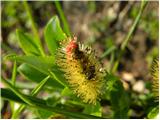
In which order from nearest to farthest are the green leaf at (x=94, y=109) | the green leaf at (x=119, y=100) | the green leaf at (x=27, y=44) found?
the green leaf at (x=94, y=109)
the green leaf at (x=119, y=100)
the green leaf at (x=27, y=44)

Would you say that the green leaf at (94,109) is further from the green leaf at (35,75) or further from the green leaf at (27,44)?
the green leaf at (27,44)

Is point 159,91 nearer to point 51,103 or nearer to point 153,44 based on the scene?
point 51,103

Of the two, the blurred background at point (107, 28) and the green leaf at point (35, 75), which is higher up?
the blurred background at point (107, 28)

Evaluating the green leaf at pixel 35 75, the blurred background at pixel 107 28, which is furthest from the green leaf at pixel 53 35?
the blurred background at pixel 107 28

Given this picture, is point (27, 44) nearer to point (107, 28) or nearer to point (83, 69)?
point (83, 69)

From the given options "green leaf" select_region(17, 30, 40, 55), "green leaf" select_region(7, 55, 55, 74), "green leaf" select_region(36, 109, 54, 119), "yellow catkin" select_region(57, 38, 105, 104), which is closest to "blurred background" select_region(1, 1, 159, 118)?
"green leaf" select_region(17, 30, 40, 55)

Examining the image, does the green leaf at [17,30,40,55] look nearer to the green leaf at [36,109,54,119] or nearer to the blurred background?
the green leaf at [36,109,54,119]
